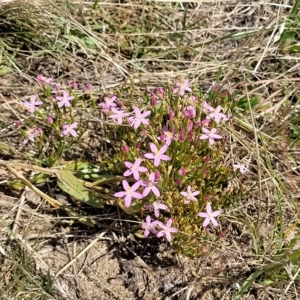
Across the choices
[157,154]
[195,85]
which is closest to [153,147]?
[157,154]

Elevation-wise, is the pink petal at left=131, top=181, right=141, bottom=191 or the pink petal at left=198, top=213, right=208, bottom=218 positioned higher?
the pink petal at left=131, top=181, right=141, bottom=191

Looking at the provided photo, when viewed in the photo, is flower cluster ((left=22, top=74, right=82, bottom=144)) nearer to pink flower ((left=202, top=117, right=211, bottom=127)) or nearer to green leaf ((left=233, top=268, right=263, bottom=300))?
pink flower ((left=202, top=117, right=211, bottom=127))

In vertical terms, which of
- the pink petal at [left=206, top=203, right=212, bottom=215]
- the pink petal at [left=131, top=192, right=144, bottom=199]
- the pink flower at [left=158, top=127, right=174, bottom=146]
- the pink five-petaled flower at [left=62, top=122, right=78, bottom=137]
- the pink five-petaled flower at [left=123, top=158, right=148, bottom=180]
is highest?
the pink flower at [left=158, top=127, right=174, bottom=146]

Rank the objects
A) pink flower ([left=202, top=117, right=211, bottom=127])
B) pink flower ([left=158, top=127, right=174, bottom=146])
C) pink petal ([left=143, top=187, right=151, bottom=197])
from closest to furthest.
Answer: pink petal ([left=143, top=187, right=151, bottom=197]) → pink flower ([left=158, top=127, right=174, bottom=146]) → pink flower ([left=202, top=117, right=211, bottom=127])

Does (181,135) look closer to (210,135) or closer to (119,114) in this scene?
(210,135)

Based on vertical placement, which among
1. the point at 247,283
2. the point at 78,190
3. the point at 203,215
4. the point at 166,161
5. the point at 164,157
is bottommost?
the point at 247,283

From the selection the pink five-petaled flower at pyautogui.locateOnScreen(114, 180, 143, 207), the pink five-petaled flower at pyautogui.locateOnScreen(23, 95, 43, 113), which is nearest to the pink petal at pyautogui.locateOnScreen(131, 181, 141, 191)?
the pink five-petaled flower at pyautogui.locateOnScreen(114, 180, 143, 207)
